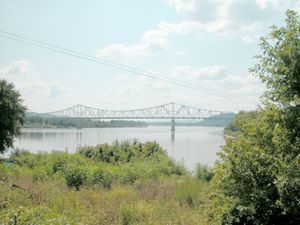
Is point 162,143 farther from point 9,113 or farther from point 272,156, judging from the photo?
point 272,156

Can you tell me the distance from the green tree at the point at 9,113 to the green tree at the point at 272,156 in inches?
875

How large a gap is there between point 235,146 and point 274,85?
1.17 m

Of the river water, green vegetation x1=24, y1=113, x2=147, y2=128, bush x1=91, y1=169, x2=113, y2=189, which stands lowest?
the river water

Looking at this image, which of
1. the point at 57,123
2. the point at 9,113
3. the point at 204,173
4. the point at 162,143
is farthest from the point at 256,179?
the point at 57,123

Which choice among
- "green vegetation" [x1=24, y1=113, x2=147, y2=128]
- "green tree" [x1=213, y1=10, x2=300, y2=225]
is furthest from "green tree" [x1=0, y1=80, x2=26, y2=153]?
"green vegetation" [x1=24, y1=113, x2=147, y2=128]

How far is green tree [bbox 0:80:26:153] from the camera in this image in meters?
24.4

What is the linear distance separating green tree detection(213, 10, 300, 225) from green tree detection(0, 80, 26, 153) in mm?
22223

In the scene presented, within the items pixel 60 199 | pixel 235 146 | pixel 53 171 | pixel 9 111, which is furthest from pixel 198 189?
pixel 9 111

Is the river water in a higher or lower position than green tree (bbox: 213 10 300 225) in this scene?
lower

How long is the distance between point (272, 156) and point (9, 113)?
23400 millimetres

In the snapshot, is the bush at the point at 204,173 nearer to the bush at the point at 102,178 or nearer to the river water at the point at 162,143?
the river water at the point at 162,143

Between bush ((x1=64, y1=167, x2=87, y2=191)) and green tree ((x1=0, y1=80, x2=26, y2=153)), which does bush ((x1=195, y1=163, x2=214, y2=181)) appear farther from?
green tree ((x1=0, y1=80, x2=26, y2=153))

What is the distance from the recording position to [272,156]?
4.95 m

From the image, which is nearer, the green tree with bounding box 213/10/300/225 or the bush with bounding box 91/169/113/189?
the green tree with bounding box 213/10/300/225
